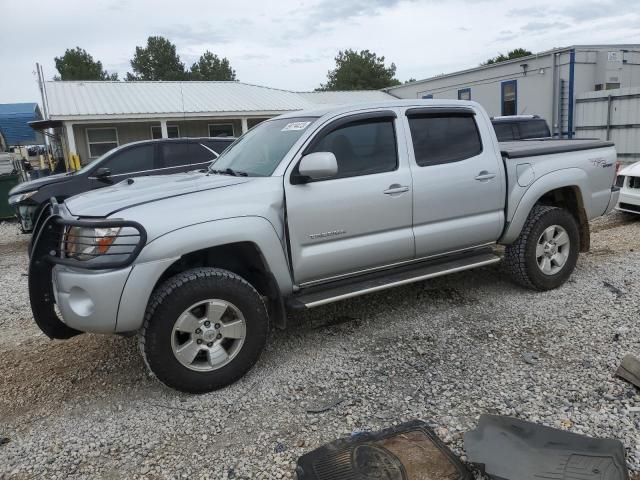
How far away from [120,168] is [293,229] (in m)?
5.70

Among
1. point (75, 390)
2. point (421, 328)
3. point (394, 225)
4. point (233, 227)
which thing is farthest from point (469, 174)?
point (75, 390)

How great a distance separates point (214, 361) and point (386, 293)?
7.58 feet

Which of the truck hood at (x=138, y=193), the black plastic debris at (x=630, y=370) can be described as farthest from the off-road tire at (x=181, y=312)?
the black plastic debris at (x=630, y=370)

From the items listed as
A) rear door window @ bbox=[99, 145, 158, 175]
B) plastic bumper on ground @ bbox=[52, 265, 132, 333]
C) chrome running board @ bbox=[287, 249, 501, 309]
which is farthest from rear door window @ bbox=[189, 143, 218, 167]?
plastic bumper on ground @ bbox=[52, 265, 132, 333]

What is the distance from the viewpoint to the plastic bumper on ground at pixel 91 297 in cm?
Answer: 305

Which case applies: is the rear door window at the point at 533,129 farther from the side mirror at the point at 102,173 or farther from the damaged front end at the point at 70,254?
the damaged front end at the point at 70,254

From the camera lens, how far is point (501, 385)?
11.2 ft

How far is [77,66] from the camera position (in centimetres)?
6044

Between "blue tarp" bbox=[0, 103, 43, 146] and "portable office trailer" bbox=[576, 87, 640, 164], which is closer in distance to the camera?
"portable office trailer" bbox=[576, 87, 640, 164]

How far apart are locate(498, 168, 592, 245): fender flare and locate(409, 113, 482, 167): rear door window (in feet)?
2.21

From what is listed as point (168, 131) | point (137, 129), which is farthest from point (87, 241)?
point (168, 131)

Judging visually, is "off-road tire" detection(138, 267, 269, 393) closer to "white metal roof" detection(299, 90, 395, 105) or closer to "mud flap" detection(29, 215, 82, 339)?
"mud flap" detection(29, 215, 82, 339)

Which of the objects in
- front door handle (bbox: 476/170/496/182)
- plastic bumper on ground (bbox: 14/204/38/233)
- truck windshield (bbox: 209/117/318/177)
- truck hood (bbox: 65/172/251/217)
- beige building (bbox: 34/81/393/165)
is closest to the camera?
truck hood (bbox: 65/172/251/217)

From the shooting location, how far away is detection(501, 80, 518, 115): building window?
18484 mm
